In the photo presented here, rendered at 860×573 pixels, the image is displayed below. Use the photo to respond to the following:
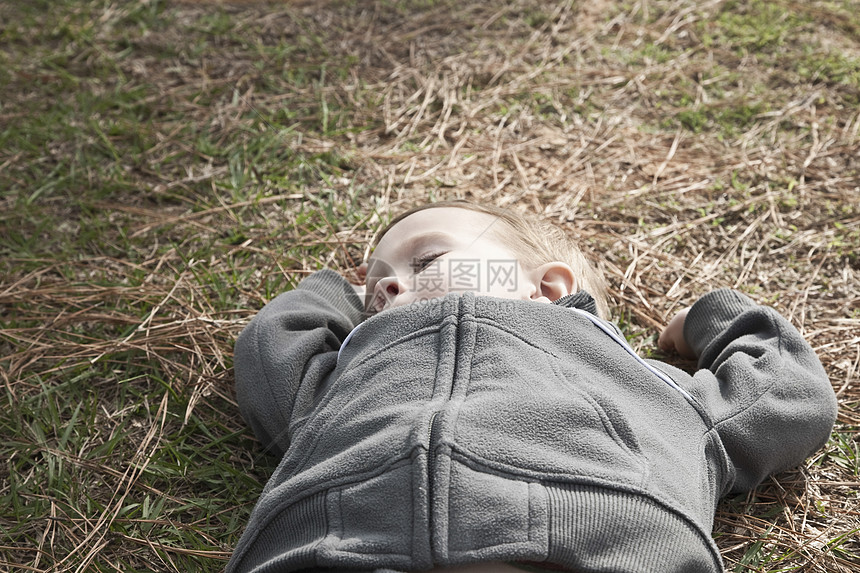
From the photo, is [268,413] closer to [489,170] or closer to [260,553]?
[260,553]

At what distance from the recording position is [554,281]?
2000mm

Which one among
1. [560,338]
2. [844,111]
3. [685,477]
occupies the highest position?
[844,111]

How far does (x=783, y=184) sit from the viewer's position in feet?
8.82

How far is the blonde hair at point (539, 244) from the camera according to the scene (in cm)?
204

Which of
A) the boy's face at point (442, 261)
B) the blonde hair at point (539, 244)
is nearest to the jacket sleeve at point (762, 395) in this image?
the blonde hair at point (539, 244)

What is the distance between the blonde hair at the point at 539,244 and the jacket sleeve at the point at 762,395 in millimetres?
332

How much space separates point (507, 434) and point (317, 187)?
4.94 feet

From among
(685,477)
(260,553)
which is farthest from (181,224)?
(685,477)

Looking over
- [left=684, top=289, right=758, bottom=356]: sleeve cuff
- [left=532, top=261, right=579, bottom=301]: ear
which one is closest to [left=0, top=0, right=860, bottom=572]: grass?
[left=684, top=289, right=758, bottom=356]: sleeve cuff

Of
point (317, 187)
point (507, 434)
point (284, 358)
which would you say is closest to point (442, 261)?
point (284, 358)

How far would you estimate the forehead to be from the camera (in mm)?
1976

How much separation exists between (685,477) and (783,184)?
150cm

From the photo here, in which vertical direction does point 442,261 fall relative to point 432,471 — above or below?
above

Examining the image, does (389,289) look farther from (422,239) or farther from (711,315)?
(711,315)
